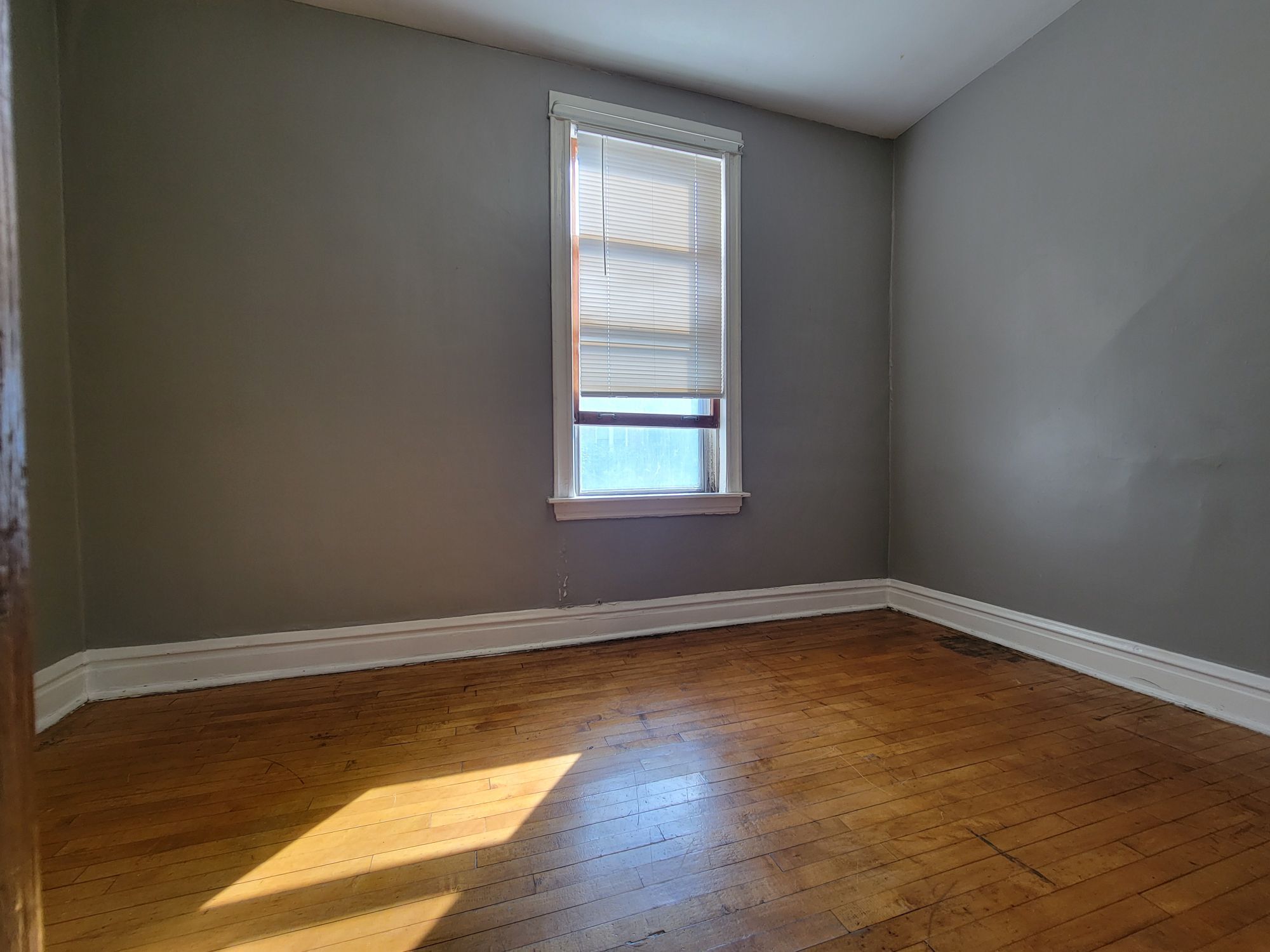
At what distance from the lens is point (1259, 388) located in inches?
66.0

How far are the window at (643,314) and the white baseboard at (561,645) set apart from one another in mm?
544

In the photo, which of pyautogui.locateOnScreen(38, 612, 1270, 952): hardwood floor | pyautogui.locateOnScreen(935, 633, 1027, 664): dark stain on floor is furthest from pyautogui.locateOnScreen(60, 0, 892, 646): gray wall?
pyautogui.locateOnScreen(935, 633, 1027, 664): dark stain on floor

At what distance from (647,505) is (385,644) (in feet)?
4.48

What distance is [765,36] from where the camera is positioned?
2.28 m

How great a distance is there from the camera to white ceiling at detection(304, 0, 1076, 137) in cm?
213

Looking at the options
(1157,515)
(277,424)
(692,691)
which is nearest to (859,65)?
(1157,515)

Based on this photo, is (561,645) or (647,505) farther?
(647,505)

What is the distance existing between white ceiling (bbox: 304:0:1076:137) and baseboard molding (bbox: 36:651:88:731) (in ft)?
9.13

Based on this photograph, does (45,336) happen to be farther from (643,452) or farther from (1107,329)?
(1107,329)

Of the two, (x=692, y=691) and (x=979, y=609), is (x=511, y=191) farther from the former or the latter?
(x=979, y=609)

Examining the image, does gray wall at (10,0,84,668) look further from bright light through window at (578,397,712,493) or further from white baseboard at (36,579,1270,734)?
bright light through window at (578,397,712,493)

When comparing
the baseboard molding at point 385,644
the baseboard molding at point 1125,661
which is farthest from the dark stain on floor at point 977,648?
the baseboard molding at point 385,644

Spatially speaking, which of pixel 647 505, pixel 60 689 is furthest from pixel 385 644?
pixel 647 505

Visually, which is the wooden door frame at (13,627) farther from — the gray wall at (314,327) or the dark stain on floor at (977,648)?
the dark stain on floor at (977,648)
